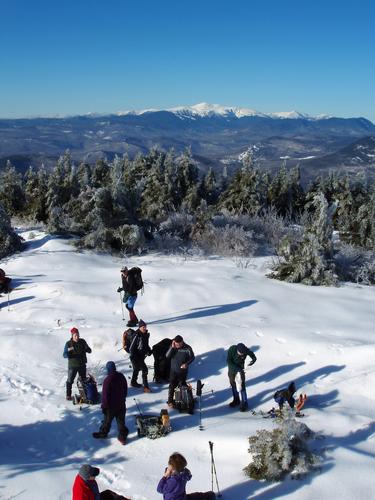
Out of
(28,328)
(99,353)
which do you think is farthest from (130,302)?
(28,328)

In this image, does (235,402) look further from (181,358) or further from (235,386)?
(181,358)

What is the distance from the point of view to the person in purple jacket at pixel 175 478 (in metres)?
5.98

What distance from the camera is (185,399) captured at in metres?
9.48

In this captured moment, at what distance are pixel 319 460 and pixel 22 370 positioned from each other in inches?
277

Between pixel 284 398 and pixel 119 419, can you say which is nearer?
pixel 119 419

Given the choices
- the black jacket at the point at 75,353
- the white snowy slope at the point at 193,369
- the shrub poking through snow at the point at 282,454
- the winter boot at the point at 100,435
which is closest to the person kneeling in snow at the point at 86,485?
the white snowy slope at the point at 193,369

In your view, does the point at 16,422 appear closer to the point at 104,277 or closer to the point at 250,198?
the point at 104,277

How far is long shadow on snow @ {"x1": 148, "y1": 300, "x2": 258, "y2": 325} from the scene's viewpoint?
43.8 ft

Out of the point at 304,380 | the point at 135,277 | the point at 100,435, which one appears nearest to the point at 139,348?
the point at 100,435

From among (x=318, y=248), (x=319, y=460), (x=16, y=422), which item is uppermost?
(x=318, y=248)

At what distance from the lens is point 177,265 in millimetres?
18844

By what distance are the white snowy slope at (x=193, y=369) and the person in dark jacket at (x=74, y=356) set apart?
47 cm

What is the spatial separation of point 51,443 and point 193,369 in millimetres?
3795

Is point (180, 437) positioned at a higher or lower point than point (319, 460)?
lower
